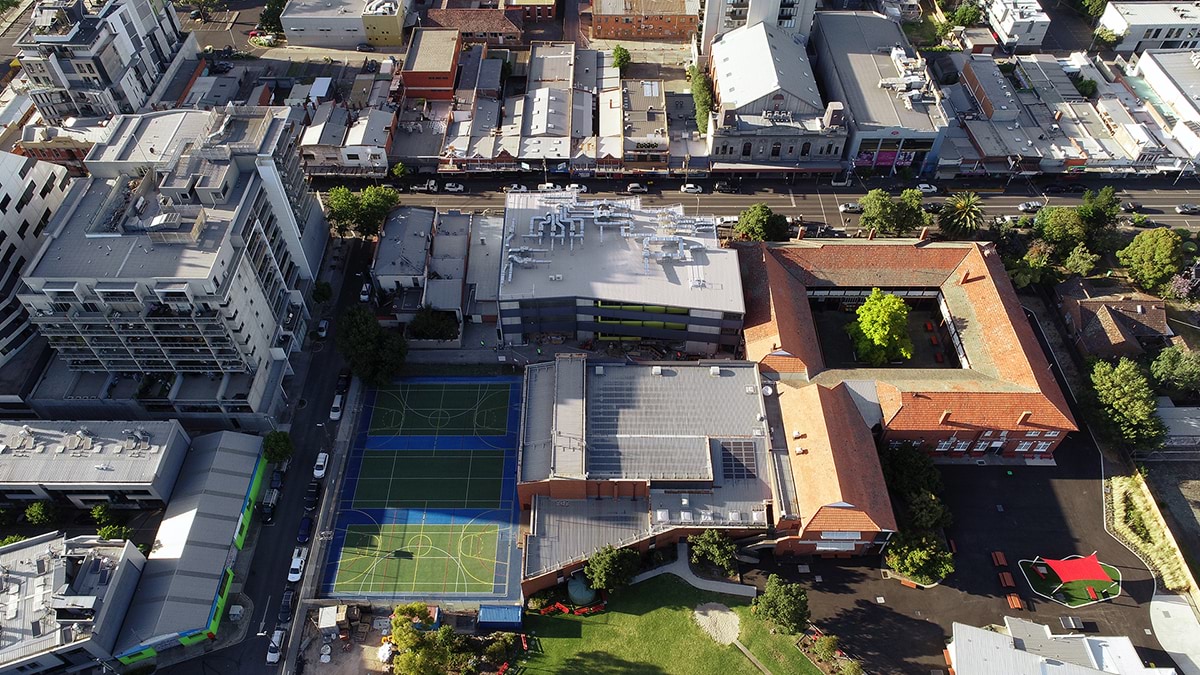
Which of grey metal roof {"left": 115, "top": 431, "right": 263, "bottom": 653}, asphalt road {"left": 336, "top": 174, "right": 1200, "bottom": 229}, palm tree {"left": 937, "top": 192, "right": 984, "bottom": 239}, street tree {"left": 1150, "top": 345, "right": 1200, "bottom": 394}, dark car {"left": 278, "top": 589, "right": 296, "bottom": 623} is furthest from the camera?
asphalt road {"left": 336, "top": 174, "right": 1200, "bottom": 229}

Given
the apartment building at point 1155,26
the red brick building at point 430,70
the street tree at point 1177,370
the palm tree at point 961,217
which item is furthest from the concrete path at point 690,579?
the apartment building at point 1155,26

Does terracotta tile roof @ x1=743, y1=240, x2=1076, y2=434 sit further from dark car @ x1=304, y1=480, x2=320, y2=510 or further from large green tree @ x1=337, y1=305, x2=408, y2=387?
dark car @ x1=304, y1=480, x2=320, y2=510

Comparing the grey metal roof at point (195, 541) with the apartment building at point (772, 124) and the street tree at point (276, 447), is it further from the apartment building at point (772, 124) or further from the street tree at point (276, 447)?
the apartment building at point (772, 124)

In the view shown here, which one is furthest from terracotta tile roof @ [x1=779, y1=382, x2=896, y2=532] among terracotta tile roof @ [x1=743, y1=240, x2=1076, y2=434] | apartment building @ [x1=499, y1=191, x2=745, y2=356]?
apartment building @ [x1=499, y1=191, x2=745, y2=356]

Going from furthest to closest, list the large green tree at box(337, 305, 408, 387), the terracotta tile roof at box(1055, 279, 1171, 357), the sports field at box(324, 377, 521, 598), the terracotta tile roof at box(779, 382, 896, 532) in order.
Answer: the terracotta tile roof at box(1055, 279, 1171, 357)
the large green tree at box(337, 305, 408, 387)
the sports field at box(324, 377, 521, 598)
the terracotta tile roof at box(779, 382, 896, 532)

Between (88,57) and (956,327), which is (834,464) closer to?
(956,327)

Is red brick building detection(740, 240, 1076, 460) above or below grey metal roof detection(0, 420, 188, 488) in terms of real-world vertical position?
above
